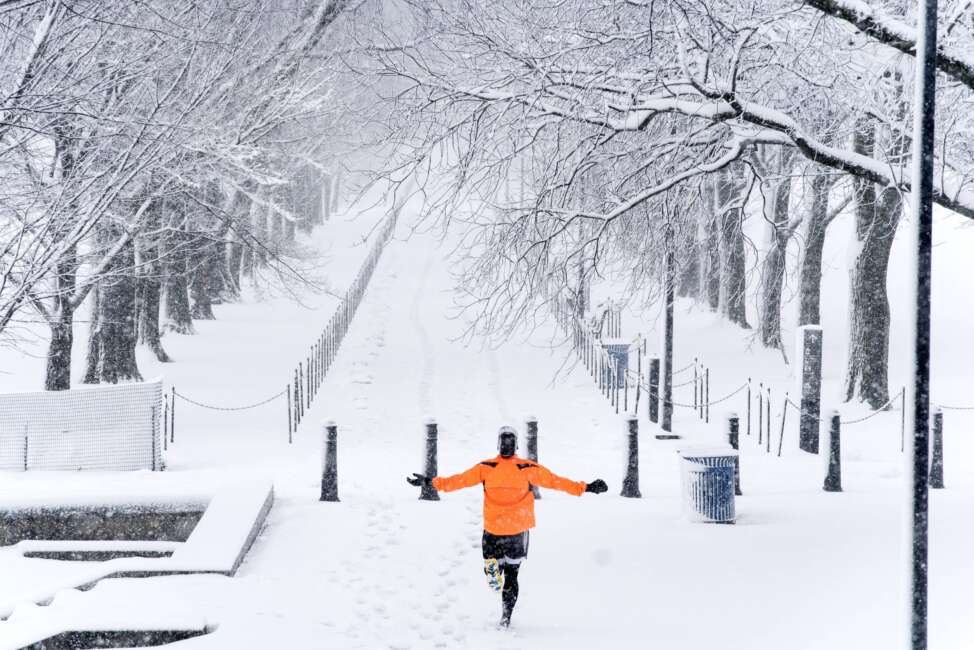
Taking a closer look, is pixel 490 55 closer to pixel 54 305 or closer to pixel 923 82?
pixel 923 82

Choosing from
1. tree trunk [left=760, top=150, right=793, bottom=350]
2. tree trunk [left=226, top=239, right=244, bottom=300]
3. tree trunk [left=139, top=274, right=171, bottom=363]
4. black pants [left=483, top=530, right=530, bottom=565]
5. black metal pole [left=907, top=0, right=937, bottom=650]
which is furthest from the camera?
tree trunk [left=226, top=239, right=244, bottom=300]

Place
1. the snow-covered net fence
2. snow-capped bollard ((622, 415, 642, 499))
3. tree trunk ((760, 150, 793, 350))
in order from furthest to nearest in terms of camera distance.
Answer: tree trunk ((760, 150, 793, 350)), the snow-covered net fence, snow-capped bollard ((622, 415, 642, 499))

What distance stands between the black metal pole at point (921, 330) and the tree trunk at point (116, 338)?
16.7m

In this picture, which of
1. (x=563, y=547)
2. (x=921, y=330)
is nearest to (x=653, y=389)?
(x=563, y=547)

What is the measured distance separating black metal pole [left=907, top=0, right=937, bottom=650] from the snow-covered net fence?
10.0m

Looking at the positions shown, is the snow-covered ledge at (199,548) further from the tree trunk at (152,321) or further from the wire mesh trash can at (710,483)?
the tree trunk at (152,321)

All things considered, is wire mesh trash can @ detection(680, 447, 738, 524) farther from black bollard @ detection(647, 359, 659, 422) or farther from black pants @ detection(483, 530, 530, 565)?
black bollard @ detection(647, 359, 659, 422)

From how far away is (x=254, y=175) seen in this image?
652 inches

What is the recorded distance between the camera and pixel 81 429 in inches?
531

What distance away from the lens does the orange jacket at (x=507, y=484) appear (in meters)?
7.54

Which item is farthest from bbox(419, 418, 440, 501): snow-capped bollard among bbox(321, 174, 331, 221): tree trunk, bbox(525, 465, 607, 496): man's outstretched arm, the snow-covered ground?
bbox(321, 174, 331, 221): tree trunk

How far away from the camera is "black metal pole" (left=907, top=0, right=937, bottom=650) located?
5.98m

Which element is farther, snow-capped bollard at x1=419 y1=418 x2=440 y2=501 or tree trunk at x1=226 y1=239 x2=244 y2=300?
tree trunk at x1=226 y1=239 x2=244 y2=300

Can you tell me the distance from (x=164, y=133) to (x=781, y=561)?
7479 millimetres
